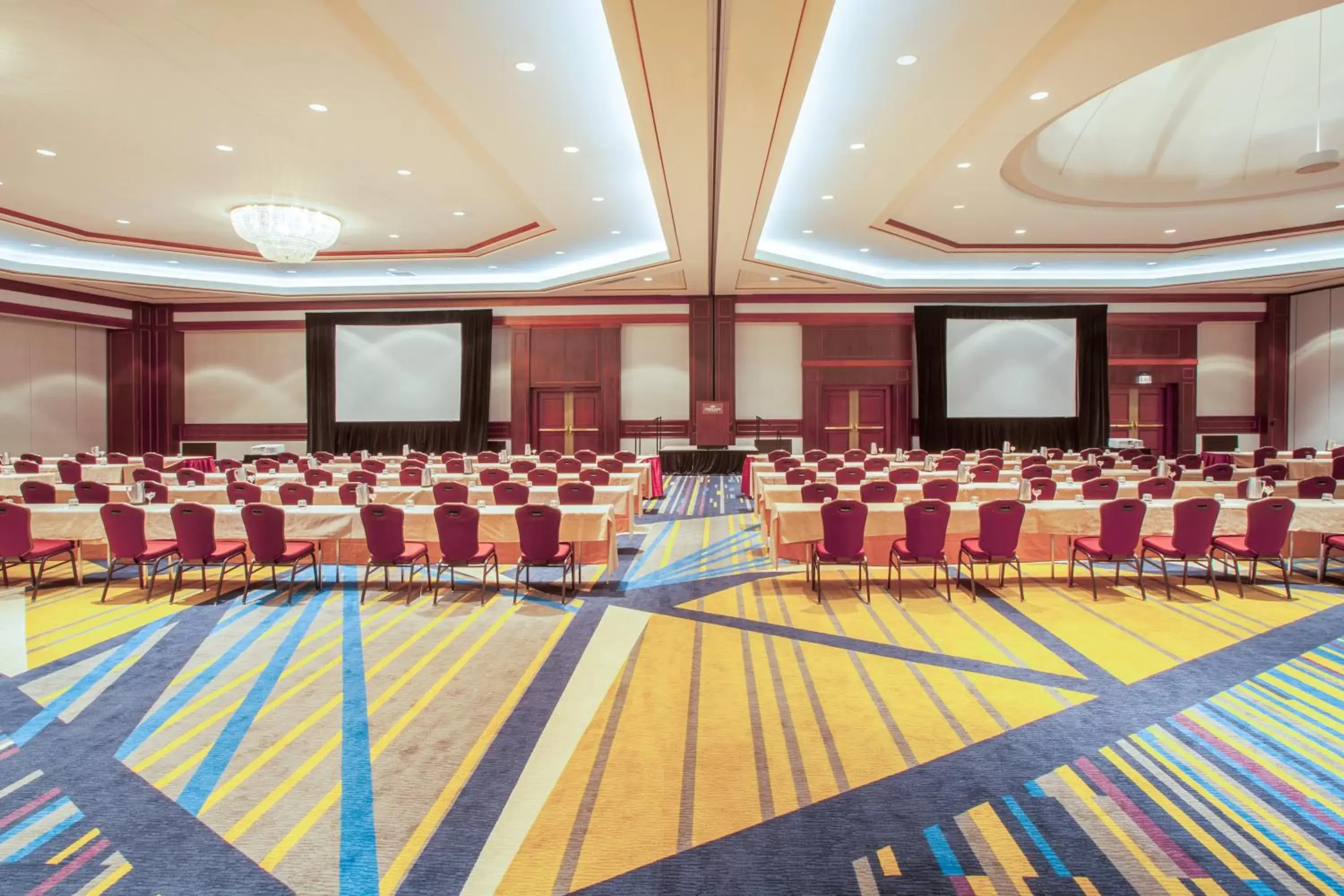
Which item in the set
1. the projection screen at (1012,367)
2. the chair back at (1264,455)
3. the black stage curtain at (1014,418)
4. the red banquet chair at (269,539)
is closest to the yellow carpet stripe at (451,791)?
the red banquet chair at (269,539)

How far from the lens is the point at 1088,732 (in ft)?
11.1

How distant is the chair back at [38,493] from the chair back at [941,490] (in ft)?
28.9

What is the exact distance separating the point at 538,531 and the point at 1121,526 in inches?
182

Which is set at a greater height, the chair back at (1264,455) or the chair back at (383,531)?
the chair back at (1264,455)

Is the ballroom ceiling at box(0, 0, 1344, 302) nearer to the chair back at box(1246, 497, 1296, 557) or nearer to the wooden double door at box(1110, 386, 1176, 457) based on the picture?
the wooden double door at box(1110, 386, 1176, 457)

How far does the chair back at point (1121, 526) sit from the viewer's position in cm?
562

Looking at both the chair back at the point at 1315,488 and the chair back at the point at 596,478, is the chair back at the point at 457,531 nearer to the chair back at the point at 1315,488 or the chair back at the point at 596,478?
the chair back at the point at 596,478

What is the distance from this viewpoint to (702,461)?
16.2 meters

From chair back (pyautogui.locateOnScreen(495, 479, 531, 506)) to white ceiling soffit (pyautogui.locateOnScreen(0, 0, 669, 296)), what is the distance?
12.0 ft

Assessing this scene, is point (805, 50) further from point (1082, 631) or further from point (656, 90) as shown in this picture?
point (1082, 631)

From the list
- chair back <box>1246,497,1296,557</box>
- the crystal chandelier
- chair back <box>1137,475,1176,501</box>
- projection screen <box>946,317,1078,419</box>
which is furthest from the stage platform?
chair back <box>1246,497,1296,557</box>

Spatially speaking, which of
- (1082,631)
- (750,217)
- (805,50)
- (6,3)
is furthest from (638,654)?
(750,217)

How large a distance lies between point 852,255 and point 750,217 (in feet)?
16.0

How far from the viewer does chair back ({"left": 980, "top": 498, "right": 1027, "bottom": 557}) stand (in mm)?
5613
